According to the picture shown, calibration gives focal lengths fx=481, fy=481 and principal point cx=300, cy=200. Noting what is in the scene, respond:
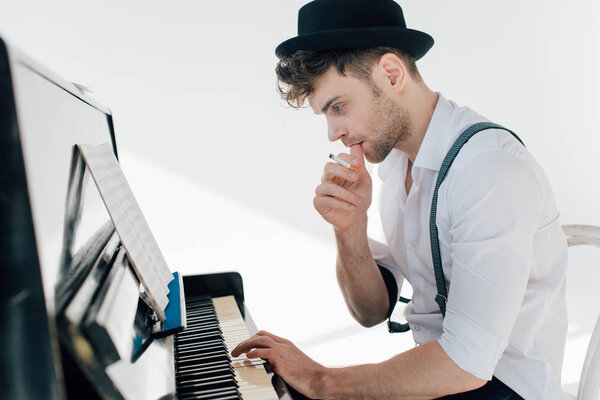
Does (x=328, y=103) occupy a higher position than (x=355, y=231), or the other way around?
(x=328, y=103)

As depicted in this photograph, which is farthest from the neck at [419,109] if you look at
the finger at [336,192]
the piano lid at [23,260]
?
the piano lid at [23,260]

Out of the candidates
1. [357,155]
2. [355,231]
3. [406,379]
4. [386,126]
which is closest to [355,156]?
[357,155]

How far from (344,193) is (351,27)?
1.37ft

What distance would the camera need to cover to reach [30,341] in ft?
1.64

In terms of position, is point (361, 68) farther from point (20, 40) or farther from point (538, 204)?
point (20, 40)

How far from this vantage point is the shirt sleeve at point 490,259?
0.91 meters

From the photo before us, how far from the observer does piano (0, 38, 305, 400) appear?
1.64 ft

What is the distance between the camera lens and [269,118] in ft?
10.1

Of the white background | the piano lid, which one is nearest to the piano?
the piano lid

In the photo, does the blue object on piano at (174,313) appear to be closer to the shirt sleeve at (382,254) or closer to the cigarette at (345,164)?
the cigarette at (345,164)

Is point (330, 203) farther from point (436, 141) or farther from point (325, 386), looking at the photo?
point (325, 386)

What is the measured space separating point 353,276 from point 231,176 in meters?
1.81

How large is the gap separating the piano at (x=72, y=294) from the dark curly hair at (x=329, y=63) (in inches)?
20.1

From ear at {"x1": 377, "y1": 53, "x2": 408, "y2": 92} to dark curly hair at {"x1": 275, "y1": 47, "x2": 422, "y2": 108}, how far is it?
3cm
